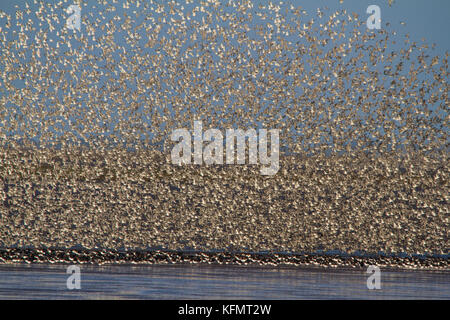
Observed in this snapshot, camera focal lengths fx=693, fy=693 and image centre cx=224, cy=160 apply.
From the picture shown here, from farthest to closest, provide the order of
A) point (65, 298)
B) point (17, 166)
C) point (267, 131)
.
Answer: point (17, 166) < point (267, 131) < point (65, 298)

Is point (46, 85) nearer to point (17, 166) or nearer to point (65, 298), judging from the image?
point (17, 166)

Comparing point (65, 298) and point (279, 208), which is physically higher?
point (279, 208)

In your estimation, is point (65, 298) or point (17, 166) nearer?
point (65, 298)

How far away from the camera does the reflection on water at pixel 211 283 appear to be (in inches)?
103

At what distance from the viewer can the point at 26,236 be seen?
14.4 feet

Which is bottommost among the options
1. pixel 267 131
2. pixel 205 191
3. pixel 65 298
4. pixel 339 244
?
pixel 65 298

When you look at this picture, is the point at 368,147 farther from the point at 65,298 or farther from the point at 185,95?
the point at 65,298

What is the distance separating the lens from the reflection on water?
2613mm

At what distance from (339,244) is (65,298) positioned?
2.20 m

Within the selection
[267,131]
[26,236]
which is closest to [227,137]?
[267,131]

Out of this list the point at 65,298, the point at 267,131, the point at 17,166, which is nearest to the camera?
Result: the point at 65,298

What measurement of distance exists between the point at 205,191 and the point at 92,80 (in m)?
0.97

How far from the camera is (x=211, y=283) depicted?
3.00 m

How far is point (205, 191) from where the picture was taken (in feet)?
14.2
